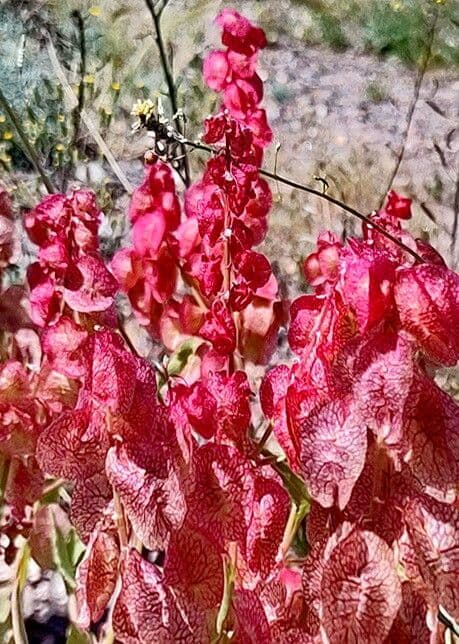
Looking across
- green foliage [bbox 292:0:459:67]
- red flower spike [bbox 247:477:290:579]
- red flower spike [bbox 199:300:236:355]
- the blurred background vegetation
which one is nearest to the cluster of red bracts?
red flower spike [bbox 199:300:236:355]

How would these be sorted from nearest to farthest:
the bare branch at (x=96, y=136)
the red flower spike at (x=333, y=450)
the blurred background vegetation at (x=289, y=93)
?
the red flower spike at (x=333, y=450), the bare branch at (x=96, y=136), the blurred background vegetation at (x=289, y=93)

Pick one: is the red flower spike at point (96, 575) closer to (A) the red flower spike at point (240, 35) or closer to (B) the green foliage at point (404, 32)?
(A) the red flower spike at point (240, 35)

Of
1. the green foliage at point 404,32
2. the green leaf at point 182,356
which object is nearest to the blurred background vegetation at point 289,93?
the green foliage at point 404,32

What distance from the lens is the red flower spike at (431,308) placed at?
0.65 m

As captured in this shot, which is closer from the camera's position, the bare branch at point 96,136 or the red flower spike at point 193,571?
the red flower spike at point 193,571

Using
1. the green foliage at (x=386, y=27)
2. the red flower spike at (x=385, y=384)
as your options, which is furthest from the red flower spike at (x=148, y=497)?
the green foliage at (x=386, y=27)

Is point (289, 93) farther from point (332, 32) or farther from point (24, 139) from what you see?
point (24, 139)

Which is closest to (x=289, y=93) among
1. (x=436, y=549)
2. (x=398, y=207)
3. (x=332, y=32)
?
(x=332, y=32)

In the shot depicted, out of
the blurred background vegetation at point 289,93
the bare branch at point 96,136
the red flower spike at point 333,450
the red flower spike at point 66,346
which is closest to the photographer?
the red flower spike at point 333,450

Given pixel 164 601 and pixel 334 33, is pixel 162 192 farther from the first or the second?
pixel 334 33

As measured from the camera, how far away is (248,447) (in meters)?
0.73

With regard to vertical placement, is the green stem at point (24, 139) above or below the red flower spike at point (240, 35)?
below

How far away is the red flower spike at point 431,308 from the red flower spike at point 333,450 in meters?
0.06

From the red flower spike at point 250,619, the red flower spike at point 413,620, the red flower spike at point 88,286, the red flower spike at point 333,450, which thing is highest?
the red flower spike at point 333,450
